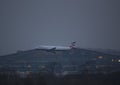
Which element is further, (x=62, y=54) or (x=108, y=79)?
(x=62, y=54)

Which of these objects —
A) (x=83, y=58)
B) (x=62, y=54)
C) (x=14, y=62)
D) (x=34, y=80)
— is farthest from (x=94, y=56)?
(x=34, y=80)

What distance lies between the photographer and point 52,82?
39.7 ft

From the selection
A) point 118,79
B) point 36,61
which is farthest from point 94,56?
point 118,79

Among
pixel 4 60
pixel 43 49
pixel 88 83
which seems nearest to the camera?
pixel 88 83

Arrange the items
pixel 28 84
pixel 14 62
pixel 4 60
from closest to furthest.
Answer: pixel 28 84, pixel 14 62, pixel 4 60

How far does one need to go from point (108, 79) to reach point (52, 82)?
272 centimetres

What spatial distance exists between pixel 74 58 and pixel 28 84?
55.7 ft

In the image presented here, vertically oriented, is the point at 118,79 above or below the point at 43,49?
below

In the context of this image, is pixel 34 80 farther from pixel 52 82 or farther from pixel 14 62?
pixel 14 62

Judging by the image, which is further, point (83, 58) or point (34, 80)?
point (83, 58)

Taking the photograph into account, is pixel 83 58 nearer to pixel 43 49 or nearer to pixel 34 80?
pixel 43 49

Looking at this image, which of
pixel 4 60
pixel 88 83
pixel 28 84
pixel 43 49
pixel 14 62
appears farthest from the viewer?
pixel 43 49

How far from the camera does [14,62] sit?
25.9m

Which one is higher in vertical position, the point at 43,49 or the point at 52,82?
the point at 43,49
